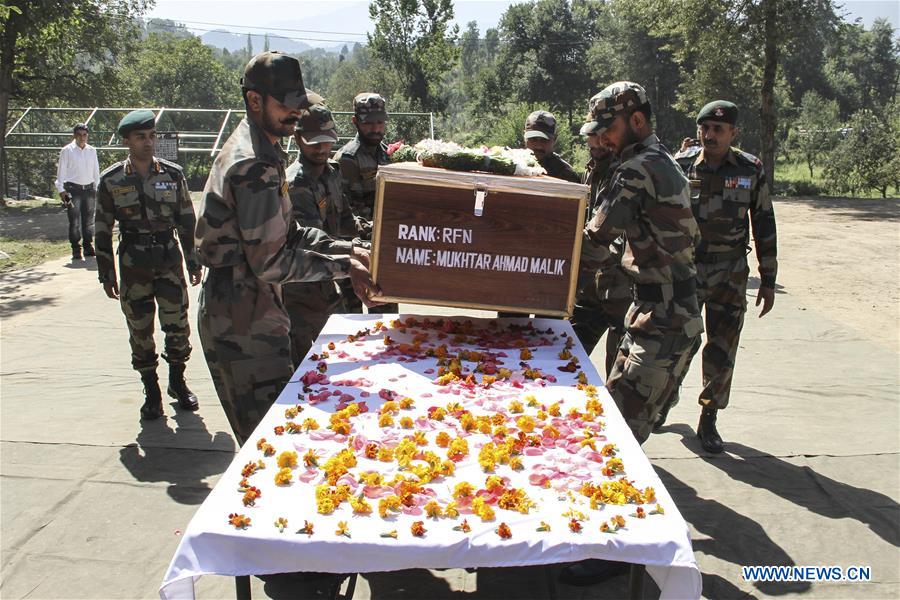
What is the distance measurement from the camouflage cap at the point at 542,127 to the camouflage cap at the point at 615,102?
217 centimetres

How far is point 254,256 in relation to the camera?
3105 mm

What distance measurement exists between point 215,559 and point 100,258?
12.3 feet

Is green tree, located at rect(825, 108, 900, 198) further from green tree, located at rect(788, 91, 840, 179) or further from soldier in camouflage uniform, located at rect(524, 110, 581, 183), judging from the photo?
soldier in camouflage uniform, located at rect(524, 110, 581, 183)

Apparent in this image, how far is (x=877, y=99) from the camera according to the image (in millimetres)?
53562

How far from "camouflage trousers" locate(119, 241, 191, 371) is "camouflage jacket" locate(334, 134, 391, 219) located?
1373 millimetres

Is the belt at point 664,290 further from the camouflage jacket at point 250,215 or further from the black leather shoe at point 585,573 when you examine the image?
the camouflage jacket at point 250,215

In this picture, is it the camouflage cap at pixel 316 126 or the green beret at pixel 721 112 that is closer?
the camouflage cap at pixel 316 126

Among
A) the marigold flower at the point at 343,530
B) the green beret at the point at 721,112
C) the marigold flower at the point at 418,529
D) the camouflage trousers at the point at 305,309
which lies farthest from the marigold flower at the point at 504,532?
the green beret at the point at 721,112

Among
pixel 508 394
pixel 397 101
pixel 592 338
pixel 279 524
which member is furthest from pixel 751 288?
pixel 397 101

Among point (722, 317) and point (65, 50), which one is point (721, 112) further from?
point (65, 50)

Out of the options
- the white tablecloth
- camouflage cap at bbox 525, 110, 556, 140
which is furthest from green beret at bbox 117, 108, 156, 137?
the white tablecloth

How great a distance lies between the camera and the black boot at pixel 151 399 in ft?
17.3

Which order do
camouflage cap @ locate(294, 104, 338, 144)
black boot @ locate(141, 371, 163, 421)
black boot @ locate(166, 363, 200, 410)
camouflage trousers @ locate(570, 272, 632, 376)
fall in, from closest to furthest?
camouflage cap @ locate(294, 104, 338, 144)
camouflage trousers @ locate(570, 272, 632, 376)
black boot @ locate(141, 371, 163, 421)
black boot @ locate(166, 363, 200, 410)

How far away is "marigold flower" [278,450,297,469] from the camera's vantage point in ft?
8.22
